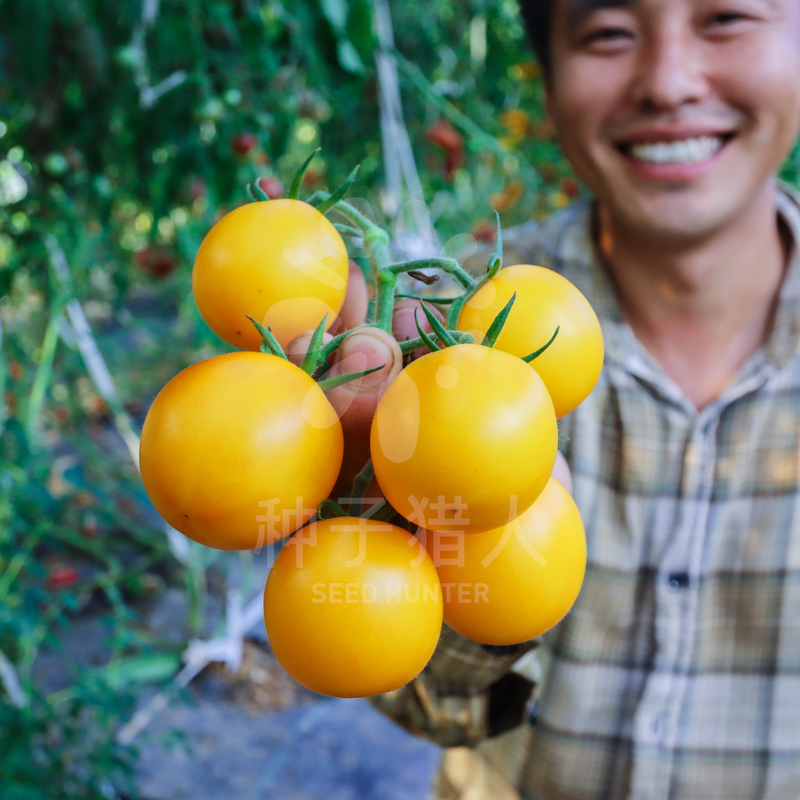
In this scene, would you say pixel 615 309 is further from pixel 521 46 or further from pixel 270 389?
pixel 521 46

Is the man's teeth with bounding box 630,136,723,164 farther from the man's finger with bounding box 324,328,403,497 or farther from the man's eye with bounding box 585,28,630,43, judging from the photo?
the man's finger with bounding box 324,328,403,497

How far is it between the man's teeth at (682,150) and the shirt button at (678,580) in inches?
27.3

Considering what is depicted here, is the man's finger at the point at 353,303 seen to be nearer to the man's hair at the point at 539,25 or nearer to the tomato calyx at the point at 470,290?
the tomato calyx at the point at 470,290

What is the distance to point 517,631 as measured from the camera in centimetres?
46

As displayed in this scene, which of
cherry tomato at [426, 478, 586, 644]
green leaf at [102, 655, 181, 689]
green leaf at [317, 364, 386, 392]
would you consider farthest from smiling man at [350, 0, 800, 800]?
green leaf at [102, 655, 181, 689]

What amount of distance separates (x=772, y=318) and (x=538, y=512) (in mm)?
1024

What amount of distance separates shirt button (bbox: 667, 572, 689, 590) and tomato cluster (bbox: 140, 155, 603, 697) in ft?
2.55

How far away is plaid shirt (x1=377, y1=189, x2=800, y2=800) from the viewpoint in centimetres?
114

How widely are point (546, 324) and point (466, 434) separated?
0.39 ft

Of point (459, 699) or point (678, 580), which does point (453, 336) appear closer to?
point (459, 699)

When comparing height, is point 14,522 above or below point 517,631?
below

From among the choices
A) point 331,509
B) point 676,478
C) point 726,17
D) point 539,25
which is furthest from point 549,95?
point 331,509

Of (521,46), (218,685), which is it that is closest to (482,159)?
(521,46)

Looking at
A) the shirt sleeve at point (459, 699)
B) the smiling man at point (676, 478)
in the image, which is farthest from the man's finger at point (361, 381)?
the smiling man at point (676, 478)
